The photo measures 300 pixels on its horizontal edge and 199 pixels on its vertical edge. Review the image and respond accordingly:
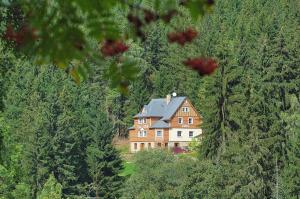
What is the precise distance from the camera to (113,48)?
2545mm

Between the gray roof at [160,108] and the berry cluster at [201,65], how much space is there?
285 feet

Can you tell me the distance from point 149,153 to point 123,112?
163 feet

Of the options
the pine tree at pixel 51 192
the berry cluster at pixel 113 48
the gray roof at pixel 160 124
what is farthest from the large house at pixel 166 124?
the berry cluster at pixel 113 48

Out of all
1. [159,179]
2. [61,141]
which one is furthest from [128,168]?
[159,179]

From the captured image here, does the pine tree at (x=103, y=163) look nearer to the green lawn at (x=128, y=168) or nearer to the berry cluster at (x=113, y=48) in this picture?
the green lawn at (x=128, y=168)

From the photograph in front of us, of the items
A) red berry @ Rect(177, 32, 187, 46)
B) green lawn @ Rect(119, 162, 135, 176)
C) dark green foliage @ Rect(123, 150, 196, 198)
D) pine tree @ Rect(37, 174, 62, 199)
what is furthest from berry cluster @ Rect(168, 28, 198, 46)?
green lawn @ Rect(119, 162, 135, 176)

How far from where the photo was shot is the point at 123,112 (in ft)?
339

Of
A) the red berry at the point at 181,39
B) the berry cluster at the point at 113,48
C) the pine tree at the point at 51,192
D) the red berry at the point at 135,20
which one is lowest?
the berry cluster at the point at 113,48

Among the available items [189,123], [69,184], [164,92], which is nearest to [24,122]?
[69,184]

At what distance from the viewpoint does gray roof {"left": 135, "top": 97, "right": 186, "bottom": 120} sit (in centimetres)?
9006

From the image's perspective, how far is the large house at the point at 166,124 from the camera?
3514 inches

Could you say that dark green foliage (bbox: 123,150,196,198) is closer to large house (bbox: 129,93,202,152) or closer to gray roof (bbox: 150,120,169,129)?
large house (bbox: 129,93,202,152)

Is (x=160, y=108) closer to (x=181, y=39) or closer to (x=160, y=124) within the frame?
(x=160, y=124)

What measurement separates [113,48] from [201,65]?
0.31 metres
